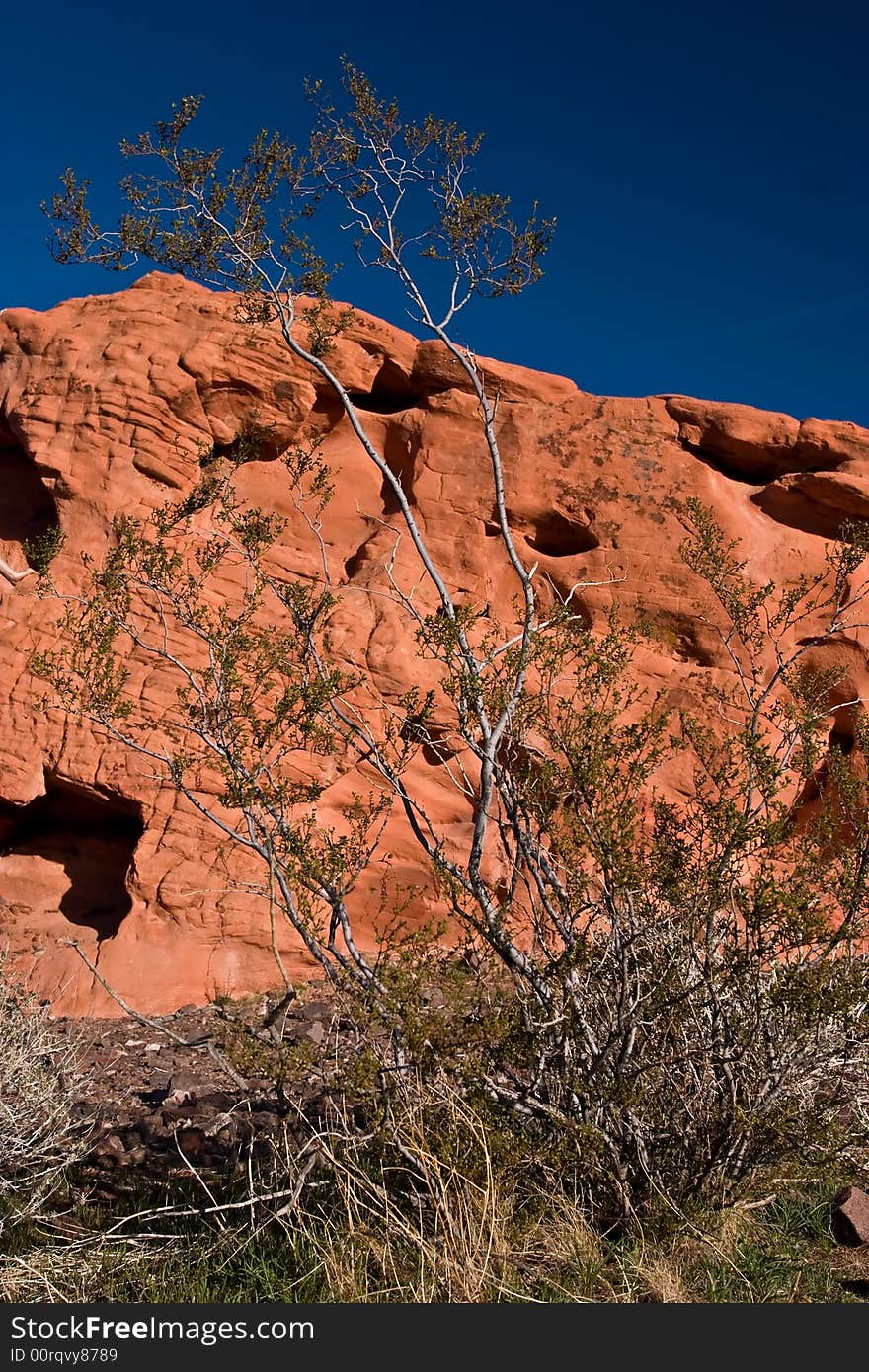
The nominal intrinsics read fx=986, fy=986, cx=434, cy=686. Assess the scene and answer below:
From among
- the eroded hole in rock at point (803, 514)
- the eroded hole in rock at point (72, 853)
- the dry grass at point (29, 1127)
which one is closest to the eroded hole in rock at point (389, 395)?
the eroded hole in rock at point (803, 514)

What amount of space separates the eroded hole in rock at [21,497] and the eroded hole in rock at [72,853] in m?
4.18

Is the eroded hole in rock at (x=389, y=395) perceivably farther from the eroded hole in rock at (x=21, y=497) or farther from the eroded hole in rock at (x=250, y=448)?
the eroded hole in rock at (x=21, y=497)

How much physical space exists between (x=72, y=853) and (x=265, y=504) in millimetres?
5986

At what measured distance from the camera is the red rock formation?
41.6 feet

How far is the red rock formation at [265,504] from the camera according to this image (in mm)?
12688

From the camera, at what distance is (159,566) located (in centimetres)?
768

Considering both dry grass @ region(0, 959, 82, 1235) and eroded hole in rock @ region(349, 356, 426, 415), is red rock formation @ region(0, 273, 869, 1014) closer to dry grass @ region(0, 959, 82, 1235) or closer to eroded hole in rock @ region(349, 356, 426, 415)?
eroded hole in rock @ region(349, 356, 426, 415)

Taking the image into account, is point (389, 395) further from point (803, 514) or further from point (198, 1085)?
point (198, 1085)

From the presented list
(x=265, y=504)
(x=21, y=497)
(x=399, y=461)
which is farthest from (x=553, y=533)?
(x=21, y=497)

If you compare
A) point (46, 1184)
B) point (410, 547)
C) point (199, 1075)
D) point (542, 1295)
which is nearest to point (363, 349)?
point (410, 547)

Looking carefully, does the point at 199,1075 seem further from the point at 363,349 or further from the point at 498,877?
the point at 363,349

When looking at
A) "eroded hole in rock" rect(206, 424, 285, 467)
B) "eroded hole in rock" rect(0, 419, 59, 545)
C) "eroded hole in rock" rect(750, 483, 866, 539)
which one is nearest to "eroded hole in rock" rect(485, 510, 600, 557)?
"eroded hole in rock" rect(750, 483, 866, 539)

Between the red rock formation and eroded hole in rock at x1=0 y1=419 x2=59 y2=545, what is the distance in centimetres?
4

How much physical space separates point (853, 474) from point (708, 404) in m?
2.71
